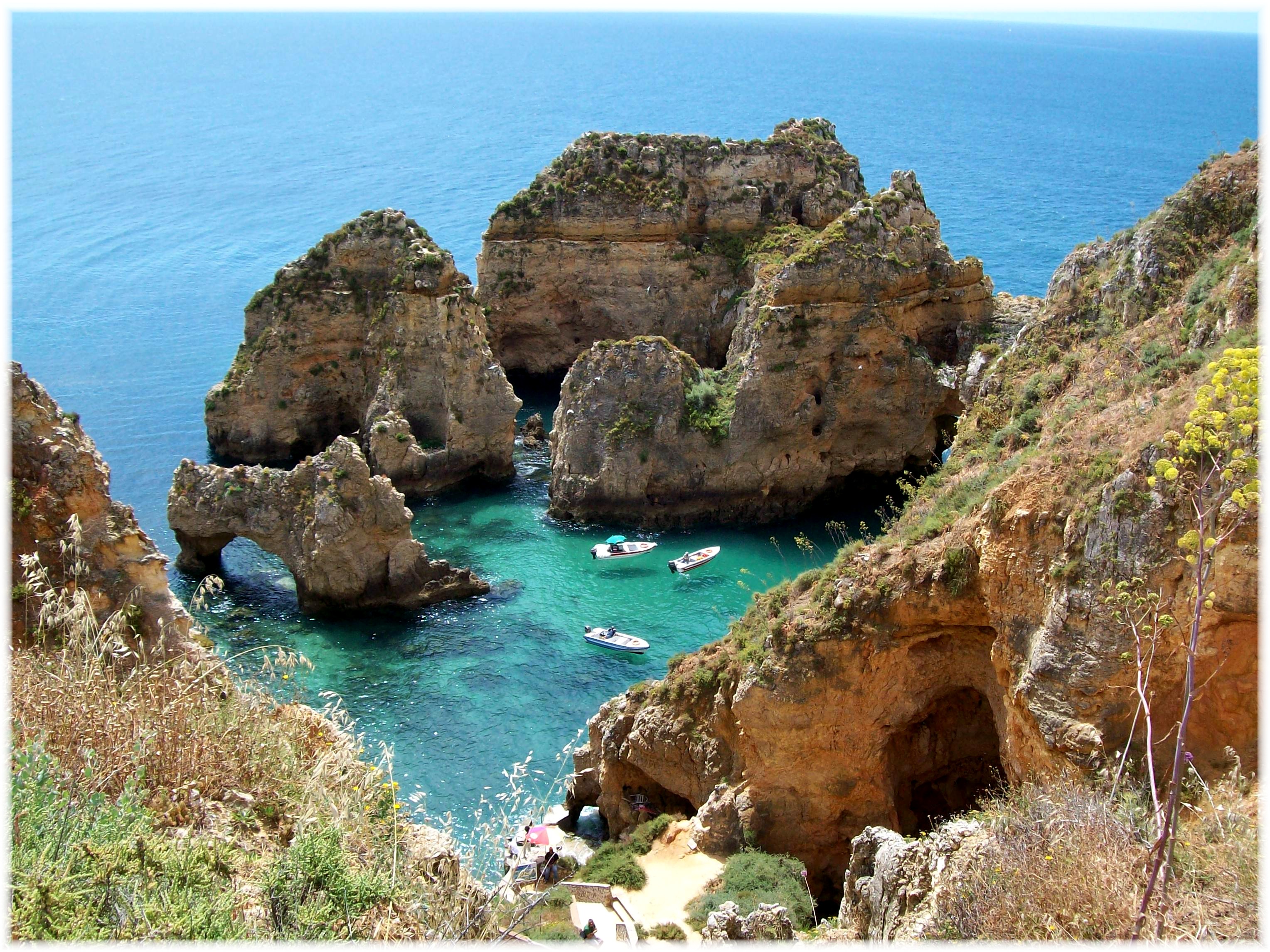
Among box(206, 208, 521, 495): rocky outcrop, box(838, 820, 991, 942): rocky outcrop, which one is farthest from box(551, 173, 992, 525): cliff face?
box(838, 820, 991, 942): rocky outcrop

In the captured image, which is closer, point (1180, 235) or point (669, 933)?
point (669, 933)

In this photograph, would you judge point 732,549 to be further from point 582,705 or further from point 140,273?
point 140,273

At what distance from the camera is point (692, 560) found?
43.8 metres

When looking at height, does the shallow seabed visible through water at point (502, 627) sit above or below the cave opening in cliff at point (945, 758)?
below

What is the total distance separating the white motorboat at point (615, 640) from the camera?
37125 millimetres

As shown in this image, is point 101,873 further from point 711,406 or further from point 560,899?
point 711,406

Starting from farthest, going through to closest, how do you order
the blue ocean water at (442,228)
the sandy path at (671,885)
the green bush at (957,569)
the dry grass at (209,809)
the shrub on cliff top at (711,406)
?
the shrub on cliff top at (711,406), the blue ocean water at (442,228), the sandy path at (671,885), the green bush at (957,569), the dry grass at (209,809)

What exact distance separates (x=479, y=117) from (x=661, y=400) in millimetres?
110068

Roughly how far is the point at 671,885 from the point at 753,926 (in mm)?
5224

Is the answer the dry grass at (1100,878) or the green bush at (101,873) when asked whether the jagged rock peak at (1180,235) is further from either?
the green bush at (101,873)

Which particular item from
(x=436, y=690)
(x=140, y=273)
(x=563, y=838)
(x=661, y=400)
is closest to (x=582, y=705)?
(x=436, y=690)

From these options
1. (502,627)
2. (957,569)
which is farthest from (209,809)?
(502,627)

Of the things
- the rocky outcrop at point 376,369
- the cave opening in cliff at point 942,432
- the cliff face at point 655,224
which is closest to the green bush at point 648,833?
the rocky outcrop at point 376,369

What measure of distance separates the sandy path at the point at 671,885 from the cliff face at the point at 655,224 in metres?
39.2
